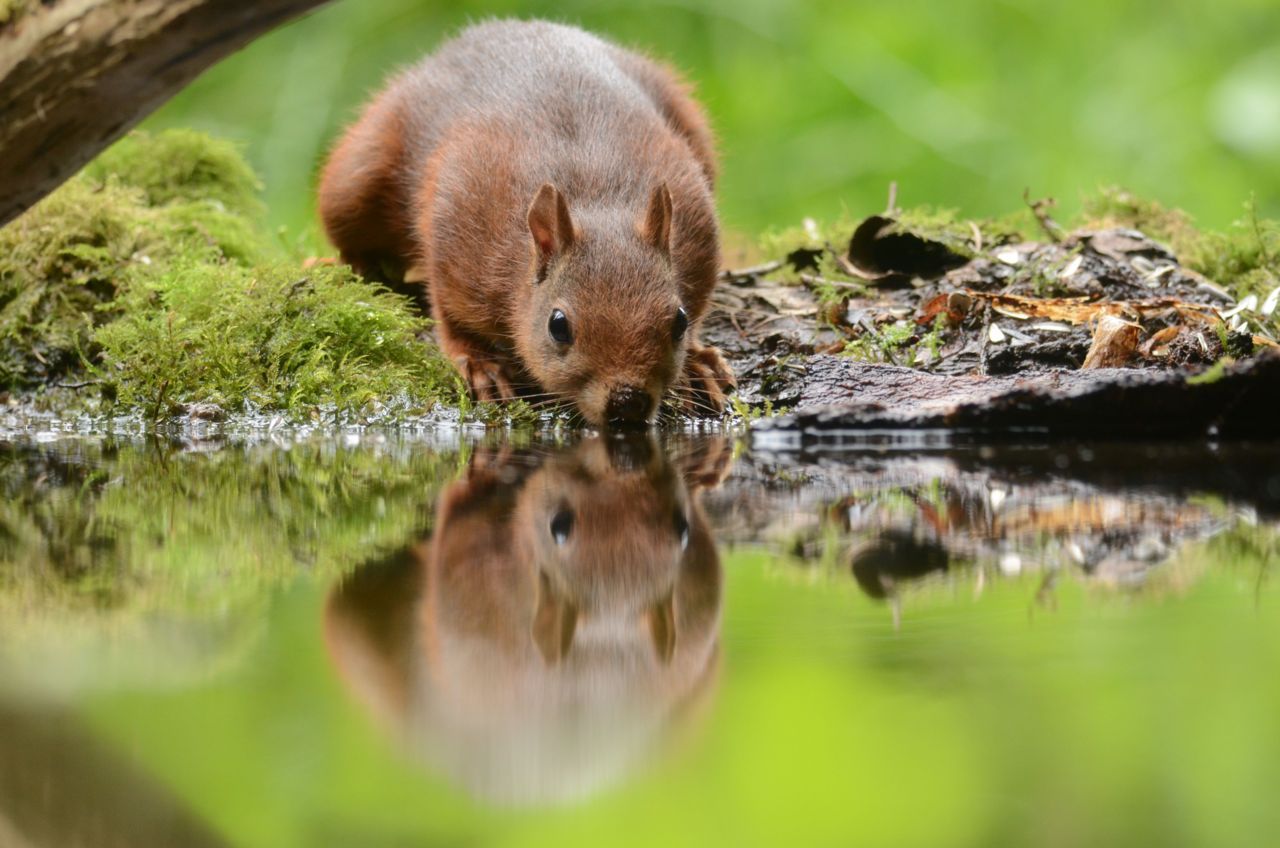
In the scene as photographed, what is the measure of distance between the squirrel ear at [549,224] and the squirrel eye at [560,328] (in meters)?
0.25

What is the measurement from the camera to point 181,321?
526cm

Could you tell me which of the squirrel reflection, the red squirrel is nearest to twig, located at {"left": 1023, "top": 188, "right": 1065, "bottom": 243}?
the red squirrel

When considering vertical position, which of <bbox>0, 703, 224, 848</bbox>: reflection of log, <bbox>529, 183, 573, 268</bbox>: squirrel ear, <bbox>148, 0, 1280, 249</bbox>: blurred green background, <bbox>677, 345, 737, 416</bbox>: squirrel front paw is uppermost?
<bbox>148, 0, 1280, 249</bbox>: blurred green background

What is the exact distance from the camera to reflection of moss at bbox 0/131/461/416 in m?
5.11

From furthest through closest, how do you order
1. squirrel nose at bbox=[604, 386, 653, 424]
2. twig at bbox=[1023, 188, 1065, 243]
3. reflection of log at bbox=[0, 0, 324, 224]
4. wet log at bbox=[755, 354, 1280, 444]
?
1. twig at bbox=[1023, 188, 1065, 243]
2. squirrel nose at bbox=[604, 386, 653, 424]
3. wet log at bbox=[755, 354, 1280, 444]
4. reflection of log at bbox=[0, 0, 324, 224]

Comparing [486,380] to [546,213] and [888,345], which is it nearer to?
[546,213]

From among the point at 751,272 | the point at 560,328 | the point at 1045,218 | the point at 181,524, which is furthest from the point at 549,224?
the point at 1045,218

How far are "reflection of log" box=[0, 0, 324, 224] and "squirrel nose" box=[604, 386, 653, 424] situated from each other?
1.81m

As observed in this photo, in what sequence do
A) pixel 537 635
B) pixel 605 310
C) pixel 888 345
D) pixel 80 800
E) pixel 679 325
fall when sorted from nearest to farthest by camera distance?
pixel 80 800 → pixel 537 635 → pixel 605 310 → pixel 679 325 → pixel 888 345

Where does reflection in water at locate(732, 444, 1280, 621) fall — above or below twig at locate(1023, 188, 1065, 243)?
below

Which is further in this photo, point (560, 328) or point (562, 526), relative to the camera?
point (560, 328)

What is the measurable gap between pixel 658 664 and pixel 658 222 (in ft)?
10.6

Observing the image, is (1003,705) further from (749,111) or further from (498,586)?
(749,111)

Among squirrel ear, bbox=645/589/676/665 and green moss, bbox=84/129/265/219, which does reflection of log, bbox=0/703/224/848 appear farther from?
green moss, bbox=84/129/265/219
